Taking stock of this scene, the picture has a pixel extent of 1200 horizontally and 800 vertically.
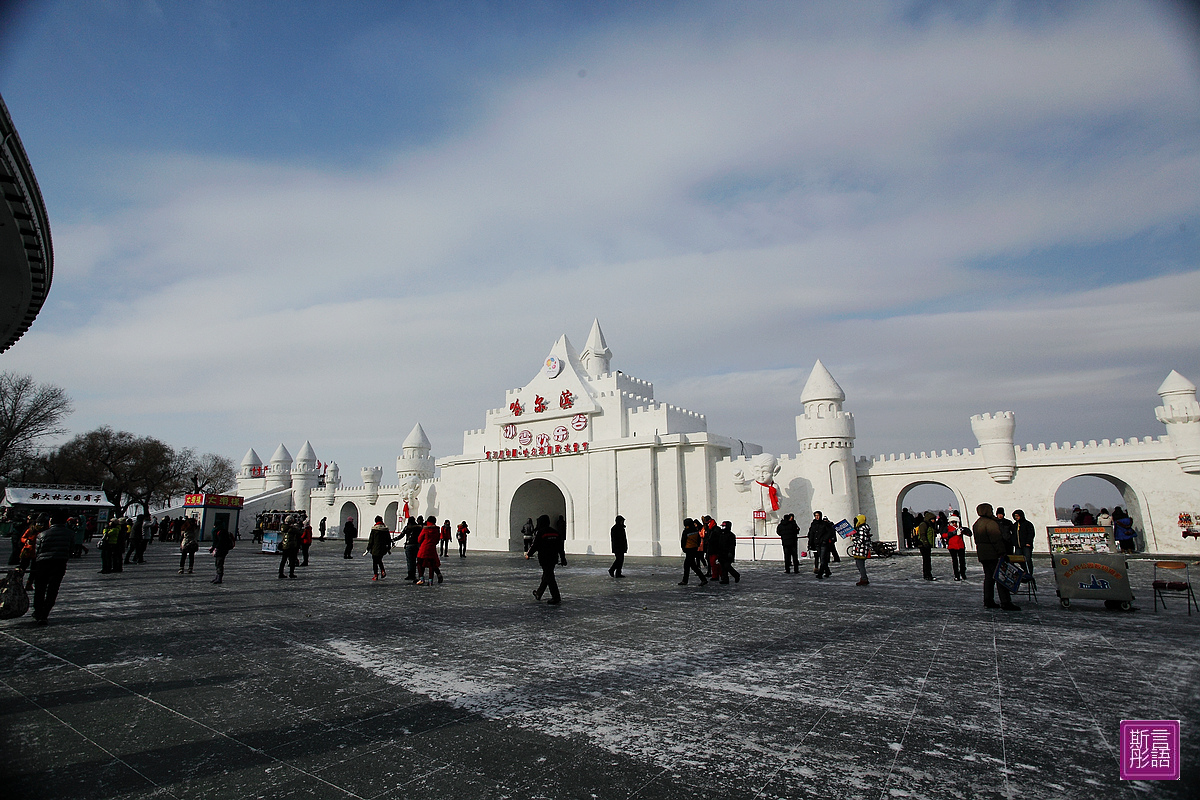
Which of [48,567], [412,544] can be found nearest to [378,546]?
[412,544]

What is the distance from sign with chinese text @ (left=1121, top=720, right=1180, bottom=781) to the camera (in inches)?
135

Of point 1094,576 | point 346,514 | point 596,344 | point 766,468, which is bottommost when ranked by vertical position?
point 1094,576

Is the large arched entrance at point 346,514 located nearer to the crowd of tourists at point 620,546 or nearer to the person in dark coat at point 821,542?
the crowd of tourists at point 620,546

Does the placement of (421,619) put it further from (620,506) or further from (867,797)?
(620,506)

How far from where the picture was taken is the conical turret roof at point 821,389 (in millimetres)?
24750

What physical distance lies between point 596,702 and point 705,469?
2192cm

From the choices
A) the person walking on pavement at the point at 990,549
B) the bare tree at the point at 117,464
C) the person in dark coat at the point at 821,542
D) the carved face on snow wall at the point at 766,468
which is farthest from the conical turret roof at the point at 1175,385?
the bare tree at the point at 117,464

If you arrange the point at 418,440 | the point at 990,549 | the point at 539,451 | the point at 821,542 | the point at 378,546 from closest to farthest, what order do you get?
the point at 990,549 < the point at 821,542 < the point at 378,546 < the point at 539,451 < the point at 418,440

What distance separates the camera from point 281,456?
58.2 metres

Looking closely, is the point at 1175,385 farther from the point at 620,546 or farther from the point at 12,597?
the point at 12,597

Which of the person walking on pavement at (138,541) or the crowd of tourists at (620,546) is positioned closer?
the crowd of tourists at (620,546)

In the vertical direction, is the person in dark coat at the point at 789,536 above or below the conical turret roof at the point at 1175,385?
below

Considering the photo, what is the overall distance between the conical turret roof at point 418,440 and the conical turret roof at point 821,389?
1004 inches

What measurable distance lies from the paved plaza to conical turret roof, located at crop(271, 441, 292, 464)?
5403 centimetres
